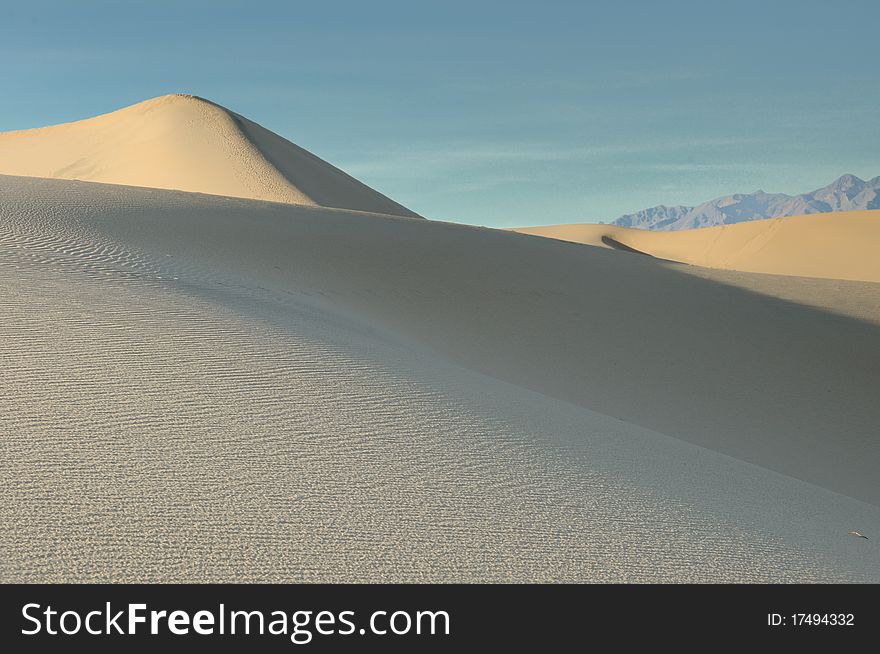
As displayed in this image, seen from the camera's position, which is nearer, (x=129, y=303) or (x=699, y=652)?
(x=699, y=652)

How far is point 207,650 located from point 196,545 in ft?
1.50

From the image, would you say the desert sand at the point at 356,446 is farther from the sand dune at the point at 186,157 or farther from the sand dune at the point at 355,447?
the sand dune at the point at 186,157

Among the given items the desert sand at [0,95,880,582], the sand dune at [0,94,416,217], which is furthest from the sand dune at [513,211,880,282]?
the desert sand at [0,95,880,582]

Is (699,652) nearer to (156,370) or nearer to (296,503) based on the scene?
(296,503)

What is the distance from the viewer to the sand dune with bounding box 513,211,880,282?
48.4 meters

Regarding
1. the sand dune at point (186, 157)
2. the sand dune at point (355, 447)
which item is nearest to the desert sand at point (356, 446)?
the sand dune at point (355, 447)

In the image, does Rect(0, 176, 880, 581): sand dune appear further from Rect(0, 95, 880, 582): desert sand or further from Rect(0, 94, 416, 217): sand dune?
Rect(0, 94, 416, 217): sand dune

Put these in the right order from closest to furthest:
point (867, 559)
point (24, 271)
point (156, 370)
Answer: point (867, 559)
point (156, 370)
point (24, 271)

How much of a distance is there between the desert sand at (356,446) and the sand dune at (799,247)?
31.7m

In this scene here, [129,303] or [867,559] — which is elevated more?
[129,303]

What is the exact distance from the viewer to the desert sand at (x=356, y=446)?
3.25m

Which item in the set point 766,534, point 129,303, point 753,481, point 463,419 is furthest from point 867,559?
point 129,303

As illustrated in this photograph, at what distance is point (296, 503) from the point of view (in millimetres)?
3596

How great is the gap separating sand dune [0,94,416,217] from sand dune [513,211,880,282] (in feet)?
41.4
